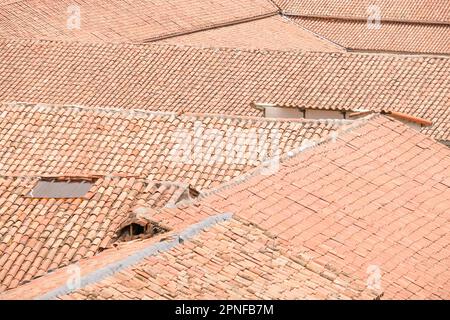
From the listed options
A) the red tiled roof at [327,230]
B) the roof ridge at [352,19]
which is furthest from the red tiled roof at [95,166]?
the roof ridge at [352,19]

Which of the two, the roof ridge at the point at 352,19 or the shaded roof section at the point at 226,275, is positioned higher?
the roof ridge at the point at 352,19

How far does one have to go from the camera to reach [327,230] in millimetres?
14430

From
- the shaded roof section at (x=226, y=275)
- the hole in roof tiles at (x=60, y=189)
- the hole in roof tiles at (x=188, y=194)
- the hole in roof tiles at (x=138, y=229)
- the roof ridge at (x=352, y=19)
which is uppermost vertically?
the roof ridge at (x=352, y=19)

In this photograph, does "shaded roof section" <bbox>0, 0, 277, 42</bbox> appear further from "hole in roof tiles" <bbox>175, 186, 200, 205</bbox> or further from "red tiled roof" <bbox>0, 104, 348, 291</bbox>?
"hole in roof tiles" <bbox>175, 186, 200, 205</bbox>

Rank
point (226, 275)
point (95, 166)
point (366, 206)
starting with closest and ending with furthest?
point (226, 275) < point (366, 206) < point (95, 166)

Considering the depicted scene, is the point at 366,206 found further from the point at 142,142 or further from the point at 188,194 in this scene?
the point at 142,142

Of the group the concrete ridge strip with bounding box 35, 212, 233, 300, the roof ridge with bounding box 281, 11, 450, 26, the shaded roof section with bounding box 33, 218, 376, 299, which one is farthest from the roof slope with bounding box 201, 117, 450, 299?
the roof ridge with bounding box 281, 11, 450, 26

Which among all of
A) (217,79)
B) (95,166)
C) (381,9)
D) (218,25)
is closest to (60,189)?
(95,166)

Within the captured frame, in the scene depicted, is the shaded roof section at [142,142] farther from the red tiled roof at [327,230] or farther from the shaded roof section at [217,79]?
the shaded roof section at [217,79]

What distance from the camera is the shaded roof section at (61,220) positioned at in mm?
14266

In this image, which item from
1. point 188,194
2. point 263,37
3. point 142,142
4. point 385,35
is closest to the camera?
point 188,194

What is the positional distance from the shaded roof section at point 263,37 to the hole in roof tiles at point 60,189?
17860 mm

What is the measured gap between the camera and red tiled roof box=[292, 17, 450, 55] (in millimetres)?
39031

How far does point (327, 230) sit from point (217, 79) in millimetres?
13634
